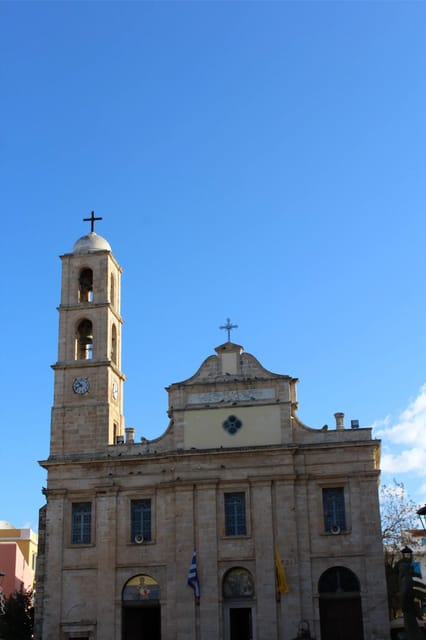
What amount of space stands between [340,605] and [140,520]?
328 inches

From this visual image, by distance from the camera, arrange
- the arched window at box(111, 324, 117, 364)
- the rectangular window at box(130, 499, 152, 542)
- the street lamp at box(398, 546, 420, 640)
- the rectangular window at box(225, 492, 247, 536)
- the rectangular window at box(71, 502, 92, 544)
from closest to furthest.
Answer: the street lamp at box(398, 546, 420, 640) < the rectangular window at box(225, 492, 247, 536) < the rectangular window at box(130, 499, 152, 542) < the rectangular window at box(71, 502, 92, 544) < the arched window at box(111, 324, 117, 364)

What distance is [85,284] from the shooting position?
134 ft

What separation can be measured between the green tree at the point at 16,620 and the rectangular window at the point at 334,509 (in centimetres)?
1366

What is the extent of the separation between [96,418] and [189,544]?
6.62 metres

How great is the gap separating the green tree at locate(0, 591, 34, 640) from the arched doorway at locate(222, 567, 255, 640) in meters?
9.35

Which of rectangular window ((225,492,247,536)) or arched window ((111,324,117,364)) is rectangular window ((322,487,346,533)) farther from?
arched window ((111,324,117,364))

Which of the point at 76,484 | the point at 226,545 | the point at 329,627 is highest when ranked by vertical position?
the point at 76,484

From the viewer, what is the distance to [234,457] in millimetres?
35562

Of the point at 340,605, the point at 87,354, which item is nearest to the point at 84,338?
the point at 87,354

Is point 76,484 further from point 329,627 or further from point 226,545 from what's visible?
point 329,627

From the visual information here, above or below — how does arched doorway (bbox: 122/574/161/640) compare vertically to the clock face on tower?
below

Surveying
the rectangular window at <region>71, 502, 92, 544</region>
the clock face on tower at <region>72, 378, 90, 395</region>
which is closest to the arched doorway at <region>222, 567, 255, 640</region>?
the rectangular window at <region>71, 502, 92, 544</region>

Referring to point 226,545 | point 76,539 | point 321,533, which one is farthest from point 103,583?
point 321,533

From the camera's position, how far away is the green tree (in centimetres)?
3759
